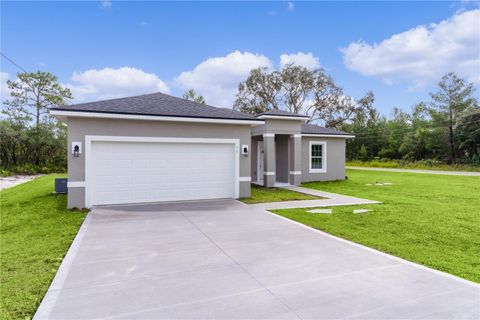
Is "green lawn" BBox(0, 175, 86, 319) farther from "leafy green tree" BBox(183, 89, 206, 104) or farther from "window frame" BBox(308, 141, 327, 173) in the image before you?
"leafy green tree" BBox(183, 89, 206, 104)

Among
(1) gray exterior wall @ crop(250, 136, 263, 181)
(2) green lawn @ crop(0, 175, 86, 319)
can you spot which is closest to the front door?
(1) gray exterior wall @ crop(250, 136, 263, 181)

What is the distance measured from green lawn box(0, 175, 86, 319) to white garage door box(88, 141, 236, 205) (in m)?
1.40

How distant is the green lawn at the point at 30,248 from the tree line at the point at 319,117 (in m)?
18.7

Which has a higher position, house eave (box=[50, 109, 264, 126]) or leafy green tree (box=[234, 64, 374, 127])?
leafy green tree (box=[234, 64, 374, 127])

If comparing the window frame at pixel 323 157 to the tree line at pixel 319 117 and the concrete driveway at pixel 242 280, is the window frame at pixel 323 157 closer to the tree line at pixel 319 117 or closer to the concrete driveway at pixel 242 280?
the concrete driveway at pixel 242 280

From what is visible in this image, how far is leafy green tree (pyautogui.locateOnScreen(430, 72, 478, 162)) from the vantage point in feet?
107

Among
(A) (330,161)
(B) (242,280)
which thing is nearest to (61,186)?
(B) (242,280)

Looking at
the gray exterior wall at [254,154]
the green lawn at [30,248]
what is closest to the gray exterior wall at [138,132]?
the green lawn at [30,248]

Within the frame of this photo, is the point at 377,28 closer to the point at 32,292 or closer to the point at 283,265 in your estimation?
the point at 283,265

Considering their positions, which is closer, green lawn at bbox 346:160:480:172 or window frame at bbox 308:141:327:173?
window frame at bbox 308:141:327:173

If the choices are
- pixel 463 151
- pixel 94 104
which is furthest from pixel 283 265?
pixel 463 151

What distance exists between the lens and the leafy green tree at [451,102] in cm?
3272

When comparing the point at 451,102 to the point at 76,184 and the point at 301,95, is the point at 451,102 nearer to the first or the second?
the point at 301,95

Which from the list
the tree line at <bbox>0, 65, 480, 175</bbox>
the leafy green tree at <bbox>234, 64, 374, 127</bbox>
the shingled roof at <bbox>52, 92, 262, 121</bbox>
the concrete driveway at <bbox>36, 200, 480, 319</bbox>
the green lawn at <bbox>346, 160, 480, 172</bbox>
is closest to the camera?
the concrete driveway at <bbox>36, 200, 480, 319</bbox>
